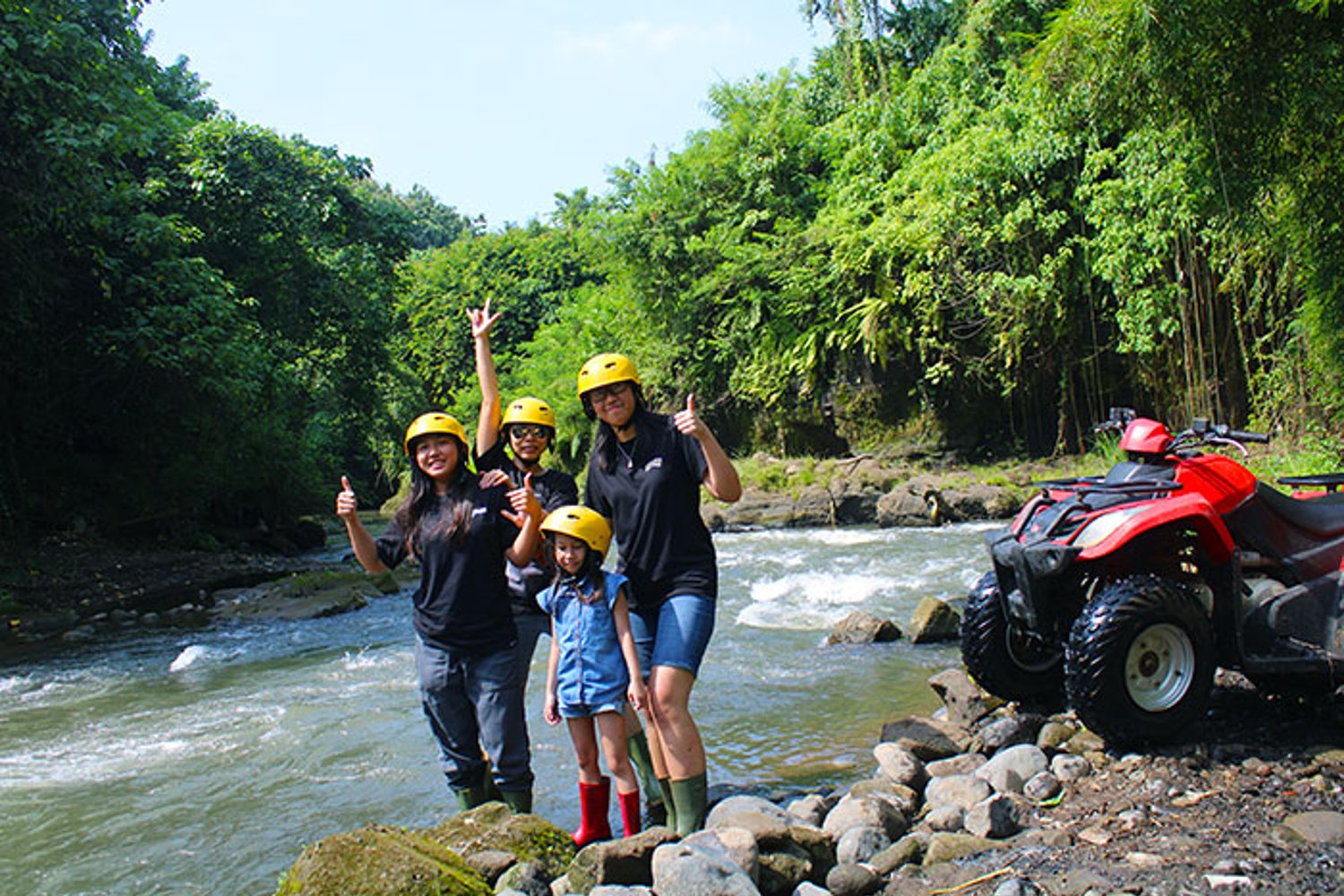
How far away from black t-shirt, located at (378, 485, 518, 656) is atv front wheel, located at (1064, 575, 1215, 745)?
8.03 ft

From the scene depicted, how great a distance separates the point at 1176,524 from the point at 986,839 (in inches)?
67.3

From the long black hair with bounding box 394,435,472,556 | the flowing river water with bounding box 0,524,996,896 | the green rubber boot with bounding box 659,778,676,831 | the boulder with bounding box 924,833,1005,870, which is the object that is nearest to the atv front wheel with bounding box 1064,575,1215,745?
the boulder with bounding box 924,833,1005,870

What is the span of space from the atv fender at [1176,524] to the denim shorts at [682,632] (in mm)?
1781

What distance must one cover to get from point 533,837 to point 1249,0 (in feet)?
24.0

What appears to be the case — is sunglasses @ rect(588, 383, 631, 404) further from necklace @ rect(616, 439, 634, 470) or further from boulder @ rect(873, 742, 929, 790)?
boulder @ rect(873, 742, 929, 790)

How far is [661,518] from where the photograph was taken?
13.3 feet

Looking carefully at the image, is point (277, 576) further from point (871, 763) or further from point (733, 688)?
point (871, 763)

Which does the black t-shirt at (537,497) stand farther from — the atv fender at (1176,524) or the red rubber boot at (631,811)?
the atv fender at (1176,524)

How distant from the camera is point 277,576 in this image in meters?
16.3

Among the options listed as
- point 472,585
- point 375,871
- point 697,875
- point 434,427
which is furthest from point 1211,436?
point 375,871

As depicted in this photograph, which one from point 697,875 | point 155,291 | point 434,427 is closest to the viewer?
point 697,875

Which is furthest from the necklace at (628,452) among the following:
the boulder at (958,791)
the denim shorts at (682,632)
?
the boulder at (958,791)

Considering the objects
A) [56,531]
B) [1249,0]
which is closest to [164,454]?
[56,531]

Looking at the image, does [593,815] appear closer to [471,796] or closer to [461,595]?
[471,796]
